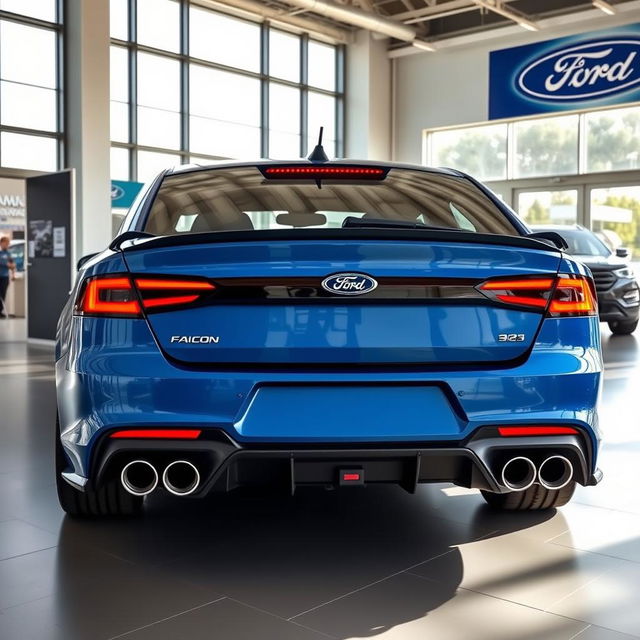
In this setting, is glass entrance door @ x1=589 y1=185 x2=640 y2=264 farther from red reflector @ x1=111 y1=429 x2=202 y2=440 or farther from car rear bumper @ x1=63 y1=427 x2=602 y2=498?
red reflector @ x1=111 y1=429 x2=202 y2=440

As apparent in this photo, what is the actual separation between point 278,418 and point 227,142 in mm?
17475

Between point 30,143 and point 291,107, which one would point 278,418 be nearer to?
point 30,143

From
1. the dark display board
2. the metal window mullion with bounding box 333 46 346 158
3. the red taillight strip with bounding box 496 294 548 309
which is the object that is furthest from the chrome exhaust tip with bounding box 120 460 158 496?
the metal window mullion with bounding box 333 46 346 158

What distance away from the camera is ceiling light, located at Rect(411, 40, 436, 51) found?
20.2 metres

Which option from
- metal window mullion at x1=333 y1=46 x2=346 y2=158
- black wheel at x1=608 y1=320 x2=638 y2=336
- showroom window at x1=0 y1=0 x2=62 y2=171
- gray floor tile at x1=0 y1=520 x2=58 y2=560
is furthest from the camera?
metal window mullion at x1=333 y1=46 x2=346 y2=158

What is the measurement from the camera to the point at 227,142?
18922 millimetres

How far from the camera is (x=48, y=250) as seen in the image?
11102mm

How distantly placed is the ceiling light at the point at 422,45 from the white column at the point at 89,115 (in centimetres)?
762

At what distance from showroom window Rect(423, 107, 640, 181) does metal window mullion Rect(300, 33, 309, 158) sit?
3.02 metres

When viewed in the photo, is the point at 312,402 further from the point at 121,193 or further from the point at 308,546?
the point at 121,193

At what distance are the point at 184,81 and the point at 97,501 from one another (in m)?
16.5

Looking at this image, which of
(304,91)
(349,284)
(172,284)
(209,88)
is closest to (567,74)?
(304,91)

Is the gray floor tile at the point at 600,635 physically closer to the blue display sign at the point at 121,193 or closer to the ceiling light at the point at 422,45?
the blue display sign at the point at 121,193

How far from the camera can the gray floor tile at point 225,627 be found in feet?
6.35
